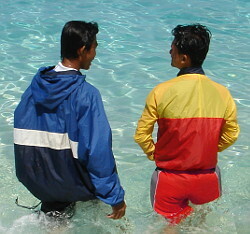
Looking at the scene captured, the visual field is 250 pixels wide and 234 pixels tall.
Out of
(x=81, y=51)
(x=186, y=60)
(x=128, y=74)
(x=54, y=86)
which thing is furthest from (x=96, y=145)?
(x=128, y=74)

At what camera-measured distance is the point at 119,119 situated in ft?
17.8

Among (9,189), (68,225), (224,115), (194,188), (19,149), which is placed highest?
(224,115)

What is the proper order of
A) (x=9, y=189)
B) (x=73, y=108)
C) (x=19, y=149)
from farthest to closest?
(x=9, y=189) → (x=19, y=149) → (x=73, y=108)

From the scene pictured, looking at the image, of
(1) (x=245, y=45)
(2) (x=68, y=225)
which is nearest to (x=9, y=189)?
(2) (x=68, y=225)

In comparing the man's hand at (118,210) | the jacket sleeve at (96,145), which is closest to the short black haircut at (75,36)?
the jacket sleeve at (96,145)

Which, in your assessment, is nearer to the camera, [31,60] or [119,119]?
[119,119]

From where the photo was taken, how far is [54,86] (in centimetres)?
266

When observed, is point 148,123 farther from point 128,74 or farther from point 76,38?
point 128,74

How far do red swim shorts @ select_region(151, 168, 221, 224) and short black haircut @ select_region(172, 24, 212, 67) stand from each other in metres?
0.74

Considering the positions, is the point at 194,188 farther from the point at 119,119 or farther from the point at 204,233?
the point at 119,119

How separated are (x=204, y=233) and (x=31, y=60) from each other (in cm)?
471

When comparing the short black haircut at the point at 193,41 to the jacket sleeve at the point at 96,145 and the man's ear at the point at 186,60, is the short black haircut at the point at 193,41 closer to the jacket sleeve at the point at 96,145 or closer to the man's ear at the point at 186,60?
the man's ear at the point at 186,60

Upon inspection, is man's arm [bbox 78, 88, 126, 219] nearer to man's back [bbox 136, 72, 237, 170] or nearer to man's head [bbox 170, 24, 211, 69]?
man's back [bbox 136, 72, 237, 170]

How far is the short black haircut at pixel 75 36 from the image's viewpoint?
8.73 feet
